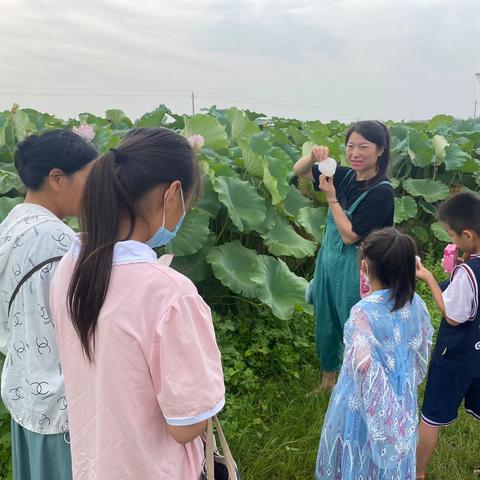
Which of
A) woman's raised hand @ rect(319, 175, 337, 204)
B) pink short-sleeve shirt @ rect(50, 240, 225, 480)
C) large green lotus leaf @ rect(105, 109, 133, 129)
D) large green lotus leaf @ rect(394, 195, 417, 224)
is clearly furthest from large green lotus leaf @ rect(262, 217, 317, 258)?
large green lotus leaf @ rect(105, 109, 133, 129)

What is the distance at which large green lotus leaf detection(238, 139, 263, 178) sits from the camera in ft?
12.3

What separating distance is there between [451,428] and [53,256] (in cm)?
231

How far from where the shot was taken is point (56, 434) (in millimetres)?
1355

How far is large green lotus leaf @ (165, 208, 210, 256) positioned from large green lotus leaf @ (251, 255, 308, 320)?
0.39m

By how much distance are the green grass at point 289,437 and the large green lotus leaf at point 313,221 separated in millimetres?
1276

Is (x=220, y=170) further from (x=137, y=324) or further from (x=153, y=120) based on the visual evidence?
(x=137, y=324)

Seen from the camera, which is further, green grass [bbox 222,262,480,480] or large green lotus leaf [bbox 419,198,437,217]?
large green lotus leaf [bbox 419,198,437,217]

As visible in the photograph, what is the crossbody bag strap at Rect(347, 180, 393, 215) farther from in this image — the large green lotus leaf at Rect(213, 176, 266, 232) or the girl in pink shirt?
the girl in pink shirt

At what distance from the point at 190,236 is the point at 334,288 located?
98cm

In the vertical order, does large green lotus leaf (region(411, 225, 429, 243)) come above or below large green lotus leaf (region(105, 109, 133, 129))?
below

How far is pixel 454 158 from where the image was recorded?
5820mm

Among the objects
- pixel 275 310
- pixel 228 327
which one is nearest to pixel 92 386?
pixel 275 310

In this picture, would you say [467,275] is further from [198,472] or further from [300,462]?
[198,472]

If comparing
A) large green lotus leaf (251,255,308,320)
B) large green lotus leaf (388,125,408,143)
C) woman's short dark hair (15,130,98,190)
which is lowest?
large green lotus leaf (251,255,308,320)
